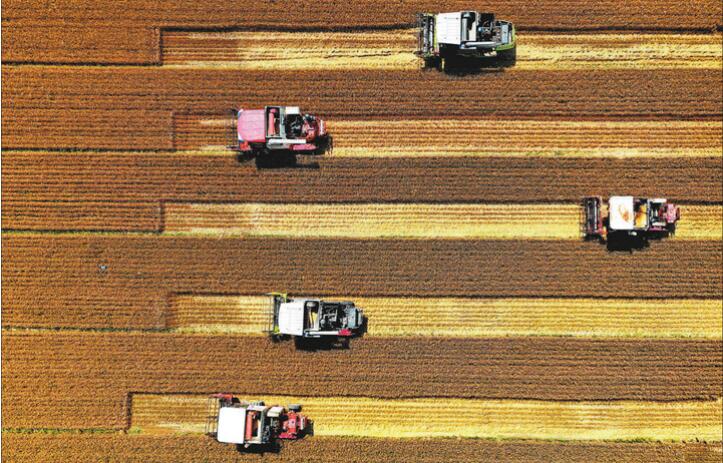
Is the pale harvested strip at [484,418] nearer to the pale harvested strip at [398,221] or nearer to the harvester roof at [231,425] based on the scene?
the harvester roof at [231,425]

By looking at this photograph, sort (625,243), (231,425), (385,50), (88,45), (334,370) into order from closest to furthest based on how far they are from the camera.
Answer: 1. (231,425)
2. (625,243)
3. (334,370)
4. (385,50)
5. (88,45)

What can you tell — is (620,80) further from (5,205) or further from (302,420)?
(5,205)

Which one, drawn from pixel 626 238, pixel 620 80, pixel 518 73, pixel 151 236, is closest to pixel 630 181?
pixel 626 238

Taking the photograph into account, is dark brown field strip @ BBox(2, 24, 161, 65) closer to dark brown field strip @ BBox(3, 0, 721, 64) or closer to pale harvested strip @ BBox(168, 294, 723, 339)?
dark brown field strip @ BBox(3, 0, 721, 64)

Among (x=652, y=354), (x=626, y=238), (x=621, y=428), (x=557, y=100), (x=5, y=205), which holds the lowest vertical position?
(x=621, y=428)

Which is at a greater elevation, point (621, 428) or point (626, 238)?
point (626, 238)

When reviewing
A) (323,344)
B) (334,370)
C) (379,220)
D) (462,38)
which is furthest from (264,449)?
(462,38)

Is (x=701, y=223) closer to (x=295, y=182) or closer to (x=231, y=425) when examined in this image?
(x=295, y=182)
